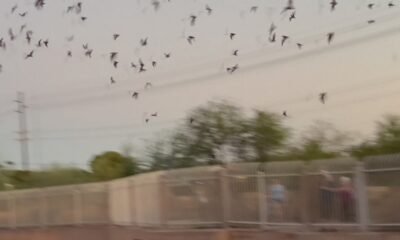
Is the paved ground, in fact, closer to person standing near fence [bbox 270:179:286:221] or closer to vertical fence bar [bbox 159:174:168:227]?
vertical fence bar [bbox 159:174:168:227]

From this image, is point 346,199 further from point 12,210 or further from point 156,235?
point 12,210

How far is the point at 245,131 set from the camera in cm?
3800

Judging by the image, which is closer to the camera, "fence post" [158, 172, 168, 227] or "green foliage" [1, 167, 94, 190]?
"fence post" [158, 172, 168, 227]

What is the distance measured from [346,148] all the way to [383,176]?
522 inches

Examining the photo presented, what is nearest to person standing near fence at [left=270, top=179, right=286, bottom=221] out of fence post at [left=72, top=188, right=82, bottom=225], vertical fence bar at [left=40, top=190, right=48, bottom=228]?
fence post at [left=72, top=188, right=82, bottom=225]

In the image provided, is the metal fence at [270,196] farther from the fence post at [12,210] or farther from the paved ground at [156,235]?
the fence post at [12,210]

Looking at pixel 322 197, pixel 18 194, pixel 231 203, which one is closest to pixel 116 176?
pixel 18 194

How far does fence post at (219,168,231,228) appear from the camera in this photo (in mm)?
20438

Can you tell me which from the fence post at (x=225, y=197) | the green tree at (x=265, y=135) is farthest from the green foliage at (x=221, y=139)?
the fence post at (x=225, y=197)

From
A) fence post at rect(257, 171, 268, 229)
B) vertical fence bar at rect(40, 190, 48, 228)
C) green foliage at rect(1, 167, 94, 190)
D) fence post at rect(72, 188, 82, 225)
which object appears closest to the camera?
fence post at rect(257, 171, 268, 229)

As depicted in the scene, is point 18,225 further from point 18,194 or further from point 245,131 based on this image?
point 245,131

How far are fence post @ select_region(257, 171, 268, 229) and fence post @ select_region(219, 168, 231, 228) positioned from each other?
119cm

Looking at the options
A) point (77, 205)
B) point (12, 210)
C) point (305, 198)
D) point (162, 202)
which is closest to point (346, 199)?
point (305, 198)

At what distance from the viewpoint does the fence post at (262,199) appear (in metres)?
19.2
